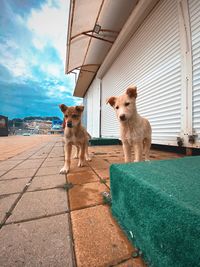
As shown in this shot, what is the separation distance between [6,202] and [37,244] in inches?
29.2

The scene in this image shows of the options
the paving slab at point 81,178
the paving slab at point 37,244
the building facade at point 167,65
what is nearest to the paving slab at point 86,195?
the paving slab at point 81,178

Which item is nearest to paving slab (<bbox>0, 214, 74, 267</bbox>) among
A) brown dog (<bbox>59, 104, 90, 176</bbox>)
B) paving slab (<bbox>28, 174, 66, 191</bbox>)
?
paving slab (<bbox>28, 174, 66, 191</bbox>)

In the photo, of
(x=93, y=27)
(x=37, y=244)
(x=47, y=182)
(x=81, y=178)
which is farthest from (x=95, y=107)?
(x=37, y=244)

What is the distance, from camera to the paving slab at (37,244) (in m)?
0.68

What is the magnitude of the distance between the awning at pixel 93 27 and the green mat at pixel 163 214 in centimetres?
495

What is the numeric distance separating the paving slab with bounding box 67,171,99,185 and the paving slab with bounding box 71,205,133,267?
28.1 inches

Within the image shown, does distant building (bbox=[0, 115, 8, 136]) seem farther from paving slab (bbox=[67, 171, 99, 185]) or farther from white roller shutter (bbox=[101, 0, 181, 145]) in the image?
paving slab (bbox=[67, 171, 99, 185])

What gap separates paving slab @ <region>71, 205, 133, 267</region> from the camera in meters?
0.69

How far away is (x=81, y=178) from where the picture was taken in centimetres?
193

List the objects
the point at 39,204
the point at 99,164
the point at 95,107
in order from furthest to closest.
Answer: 1. the point at 95,107
2. the point at 99,164
3. the point at 39,204

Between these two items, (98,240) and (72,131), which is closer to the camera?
(98,240)

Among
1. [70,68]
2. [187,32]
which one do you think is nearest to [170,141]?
[187,32]

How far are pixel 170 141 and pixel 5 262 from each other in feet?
11.9

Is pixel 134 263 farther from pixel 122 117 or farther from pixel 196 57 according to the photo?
pixel 196 57
